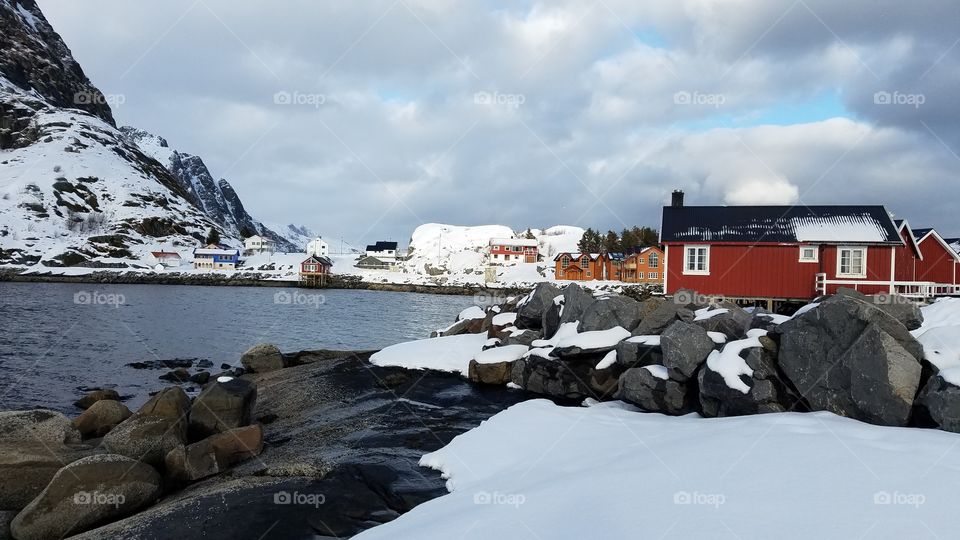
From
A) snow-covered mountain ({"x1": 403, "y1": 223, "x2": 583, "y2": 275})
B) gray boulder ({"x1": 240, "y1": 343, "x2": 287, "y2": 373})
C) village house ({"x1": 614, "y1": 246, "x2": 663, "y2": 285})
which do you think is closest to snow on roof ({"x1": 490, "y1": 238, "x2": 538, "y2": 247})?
snow-covered mountain ({"x1": 403, "y1": 223, "x2": 583, "y2": 275})

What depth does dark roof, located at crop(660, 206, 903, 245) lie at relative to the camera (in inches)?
1021

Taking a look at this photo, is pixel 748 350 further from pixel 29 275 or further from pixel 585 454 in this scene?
pixel 29 275

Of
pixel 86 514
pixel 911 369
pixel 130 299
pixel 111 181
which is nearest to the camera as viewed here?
pixel 86 514

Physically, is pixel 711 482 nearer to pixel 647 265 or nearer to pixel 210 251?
pixel 647 265

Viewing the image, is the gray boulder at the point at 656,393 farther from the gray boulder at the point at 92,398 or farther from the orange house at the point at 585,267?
the orange house at the point at 585,267

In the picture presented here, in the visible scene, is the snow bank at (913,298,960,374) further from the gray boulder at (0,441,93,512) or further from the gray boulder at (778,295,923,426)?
the gray boulder at (0,441,93,512)

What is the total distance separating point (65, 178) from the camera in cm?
13650

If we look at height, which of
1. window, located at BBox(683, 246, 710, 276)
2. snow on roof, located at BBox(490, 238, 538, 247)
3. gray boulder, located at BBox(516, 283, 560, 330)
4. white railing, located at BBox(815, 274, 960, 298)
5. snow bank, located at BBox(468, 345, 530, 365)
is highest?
snow on roof, located at BBox(490, 238, 538, 247)

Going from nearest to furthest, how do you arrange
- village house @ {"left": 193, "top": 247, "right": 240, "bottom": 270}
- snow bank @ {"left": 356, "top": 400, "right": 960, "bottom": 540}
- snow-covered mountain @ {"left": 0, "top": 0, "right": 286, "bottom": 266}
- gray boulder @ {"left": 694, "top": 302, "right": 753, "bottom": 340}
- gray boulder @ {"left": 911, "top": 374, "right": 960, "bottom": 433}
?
Result: snow bank @ {"left": 356, "top": 400, "right": 960, "bottom": 540} < gray boulder @ {"left": 911, "top": 374, "right": 960, "bottom": 433} < gray boulder @ {"left": 694, "top": 302, "right": 753, "bottom": 340} < snow-covered mountain @ {"left": 0, "top": 0, "right": 286, "bottom": 266} < village house @ {"left": 193, "top": 247, "right": 240, "bottom": 270}

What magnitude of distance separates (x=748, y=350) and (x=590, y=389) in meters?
4.51

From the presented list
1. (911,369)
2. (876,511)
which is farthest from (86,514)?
(911,369)

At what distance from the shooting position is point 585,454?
8.35 metres

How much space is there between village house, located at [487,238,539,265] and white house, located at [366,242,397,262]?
147 ft

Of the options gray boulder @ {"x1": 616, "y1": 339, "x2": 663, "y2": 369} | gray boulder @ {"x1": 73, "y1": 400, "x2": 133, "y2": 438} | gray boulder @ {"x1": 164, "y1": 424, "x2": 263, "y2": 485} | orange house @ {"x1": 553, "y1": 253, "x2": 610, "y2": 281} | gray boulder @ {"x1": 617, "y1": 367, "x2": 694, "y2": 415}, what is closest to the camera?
gray boulder @ {"x1": 164, "y1": 424, "x2": 263, "y2": 485}
